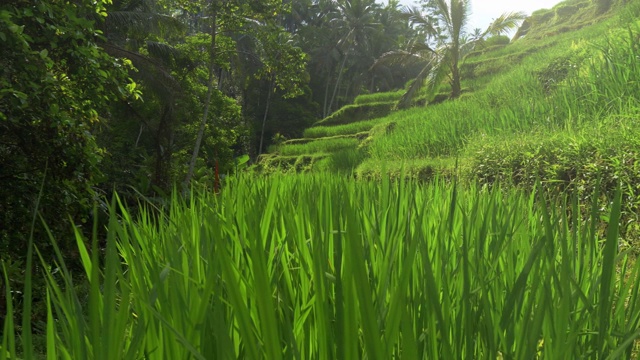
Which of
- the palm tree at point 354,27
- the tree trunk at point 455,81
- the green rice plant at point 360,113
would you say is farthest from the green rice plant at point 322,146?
the palm tree at point 354,27

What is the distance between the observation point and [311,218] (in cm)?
138

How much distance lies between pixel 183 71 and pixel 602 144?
9.74 meters

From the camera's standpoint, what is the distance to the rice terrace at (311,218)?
579mm

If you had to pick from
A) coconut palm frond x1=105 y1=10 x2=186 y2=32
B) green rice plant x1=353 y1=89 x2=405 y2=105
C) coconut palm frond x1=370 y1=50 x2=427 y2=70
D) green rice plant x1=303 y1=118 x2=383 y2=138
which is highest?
coconut palm frond x1=105 y1=10 x2=186 y2=32

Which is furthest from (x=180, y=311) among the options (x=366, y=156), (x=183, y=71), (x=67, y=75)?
(x=183, y=71)

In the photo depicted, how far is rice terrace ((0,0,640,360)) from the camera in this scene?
22.8 inches

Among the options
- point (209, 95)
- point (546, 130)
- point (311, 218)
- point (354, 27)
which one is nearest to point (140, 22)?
point (209, 95)

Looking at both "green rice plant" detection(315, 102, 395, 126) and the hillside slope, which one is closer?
the hillside slope

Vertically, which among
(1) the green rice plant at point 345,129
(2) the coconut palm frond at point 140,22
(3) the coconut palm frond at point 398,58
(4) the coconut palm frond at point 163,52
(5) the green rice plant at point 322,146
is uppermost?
(2) the coconut palm frond at point 140,22

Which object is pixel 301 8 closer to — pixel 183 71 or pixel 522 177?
pixel 183 71

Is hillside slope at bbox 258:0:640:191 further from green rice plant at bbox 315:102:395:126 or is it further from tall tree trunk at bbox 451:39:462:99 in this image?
green rice plant at bbox 315:102:395:126

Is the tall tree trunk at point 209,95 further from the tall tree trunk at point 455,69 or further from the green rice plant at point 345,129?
the tall tree trunk at point 455,69

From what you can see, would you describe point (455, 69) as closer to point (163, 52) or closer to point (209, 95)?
point (209, 95)

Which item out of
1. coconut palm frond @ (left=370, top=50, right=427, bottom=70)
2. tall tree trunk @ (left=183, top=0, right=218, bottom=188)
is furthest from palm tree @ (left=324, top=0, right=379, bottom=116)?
tall tree trunk @ (left=183, top=0, right=218, bottom=188)
